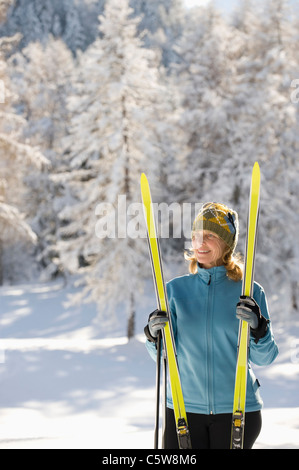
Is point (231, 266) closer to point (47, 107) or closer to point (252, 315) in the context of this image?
point (252, 315)

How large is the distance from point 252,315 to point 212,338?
253mm

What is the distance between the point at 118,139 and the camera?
45.0ft

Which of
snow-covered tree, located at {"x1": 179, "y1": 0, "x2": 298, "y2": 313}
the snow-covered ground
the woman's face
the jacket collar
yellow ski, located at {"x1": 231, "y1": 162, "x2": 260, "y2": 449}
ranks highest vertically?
snow-covered tree, located at {"x1": 179, "y1": 0, "x2": 298, "y2": 313}

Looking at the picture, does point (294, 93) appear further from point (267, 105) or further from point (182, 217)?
point (182, 217)

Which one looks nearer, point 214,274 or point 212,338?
point 212,338

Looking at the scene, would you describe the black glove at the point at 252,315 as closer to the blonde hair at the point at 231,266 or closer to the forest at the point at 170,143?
the blonde hair at the point at 231,266

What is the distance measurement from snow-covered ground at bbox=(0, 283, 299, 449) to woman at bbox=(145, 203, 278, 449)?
2602mm

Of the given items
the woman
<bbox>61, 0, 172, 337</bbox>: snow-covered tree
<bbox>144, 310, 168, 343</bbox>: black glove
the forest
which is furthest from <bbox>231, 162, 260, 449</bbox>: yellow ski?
<bbox>61, 0, 172, 337</bbox>: snow-covered tree

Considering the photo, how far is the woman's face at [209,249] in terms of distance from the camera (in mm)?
2346

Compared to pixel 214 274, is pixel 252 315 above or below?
below

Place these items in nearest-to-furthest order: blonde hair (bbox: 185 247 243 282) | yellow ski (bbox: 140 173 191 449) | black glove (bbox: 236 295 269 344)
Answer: black glove (bbox: 236 295 269 344)
yellow ski (bbox: 140 173 191 449)
blonde hair (bbox: 185 247 243 282)

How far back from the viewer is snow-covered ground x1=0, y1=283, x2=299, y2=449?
548cm

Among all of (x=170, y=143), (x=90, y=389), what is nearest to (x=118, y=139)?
(x=170, y=143)

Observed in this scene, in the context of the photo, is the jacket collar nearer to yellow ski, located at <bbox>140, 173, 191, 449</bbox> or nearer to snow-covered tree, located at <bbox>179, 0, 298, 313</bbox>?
yellow ski, located at <bbox>140, 173, 191, 449</bbox>
